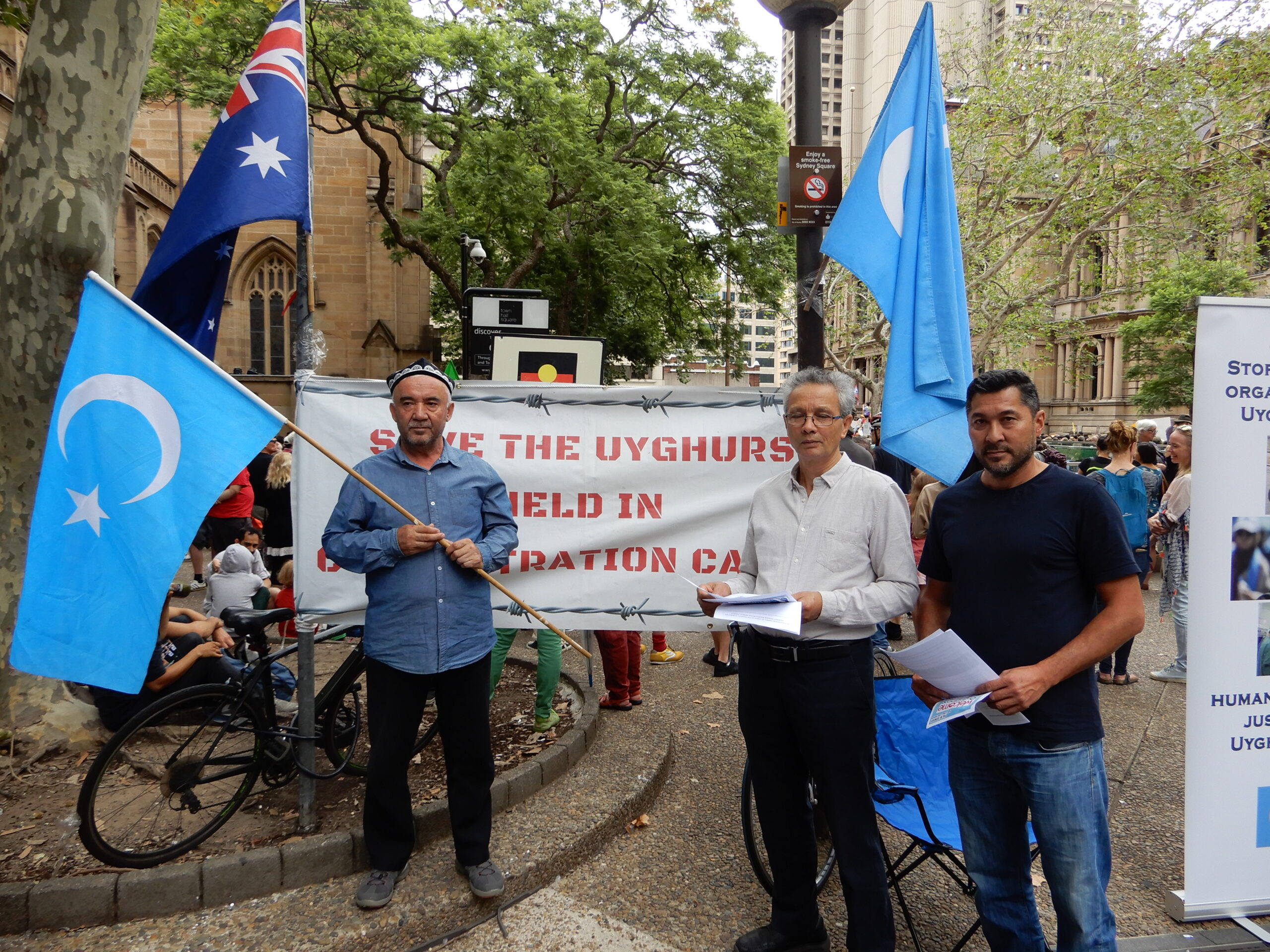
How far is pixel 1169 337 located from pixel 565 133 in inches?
1425

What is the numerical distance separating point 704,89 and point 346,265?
524 inches

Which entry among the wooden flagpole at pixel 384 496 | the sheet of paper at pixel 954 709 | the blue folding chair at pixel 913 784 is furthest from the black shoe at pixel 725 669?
the sheet of paper at pixel 954 709

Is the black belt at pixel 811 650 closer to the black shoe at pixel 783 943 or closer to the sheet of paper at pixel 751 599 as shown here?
the sheet of paper at pixel 751 599

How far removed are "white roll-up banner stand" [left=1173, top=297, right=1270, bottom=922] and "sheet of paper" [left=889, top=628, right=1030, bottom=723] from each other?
1194mm

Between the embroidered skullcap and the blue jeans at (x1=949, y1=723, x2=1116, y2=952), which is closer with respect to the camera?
the blue jeans at (x1=949, y1=723, x2=1116, y2=952)

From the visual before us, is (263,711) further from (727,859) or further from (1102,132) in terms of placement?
(1102,132)

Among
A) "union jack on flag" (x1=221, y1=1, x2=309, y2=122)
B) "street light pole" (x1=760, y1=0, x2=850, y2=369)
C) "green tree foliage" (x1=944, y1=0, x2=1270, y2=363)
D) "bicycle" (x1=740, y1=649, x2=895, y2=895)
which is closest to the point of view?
"bicycle" (x1=740, y1=649, x2=895, y2=895)

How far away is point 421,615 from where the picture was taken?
3.12m

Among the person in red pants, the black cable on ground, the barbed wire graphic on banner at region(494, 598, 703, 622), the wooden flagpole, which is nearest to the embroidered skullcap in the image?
the wooden flagpole

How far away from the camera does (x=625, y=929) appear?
3154 mm

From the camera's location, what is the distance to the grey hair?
2.77 metres

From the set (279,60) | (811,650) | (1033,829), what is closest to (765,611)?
(811,650)

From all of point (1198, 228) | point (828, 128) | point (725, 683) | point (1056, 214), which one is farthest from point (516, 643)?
point (828, 128)

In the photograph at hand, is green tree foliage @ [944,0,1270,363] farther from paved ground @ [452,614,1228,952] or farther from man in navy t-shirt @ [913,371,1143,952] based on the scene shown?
man in navy t-shirt @ [913,371,1143,952]
